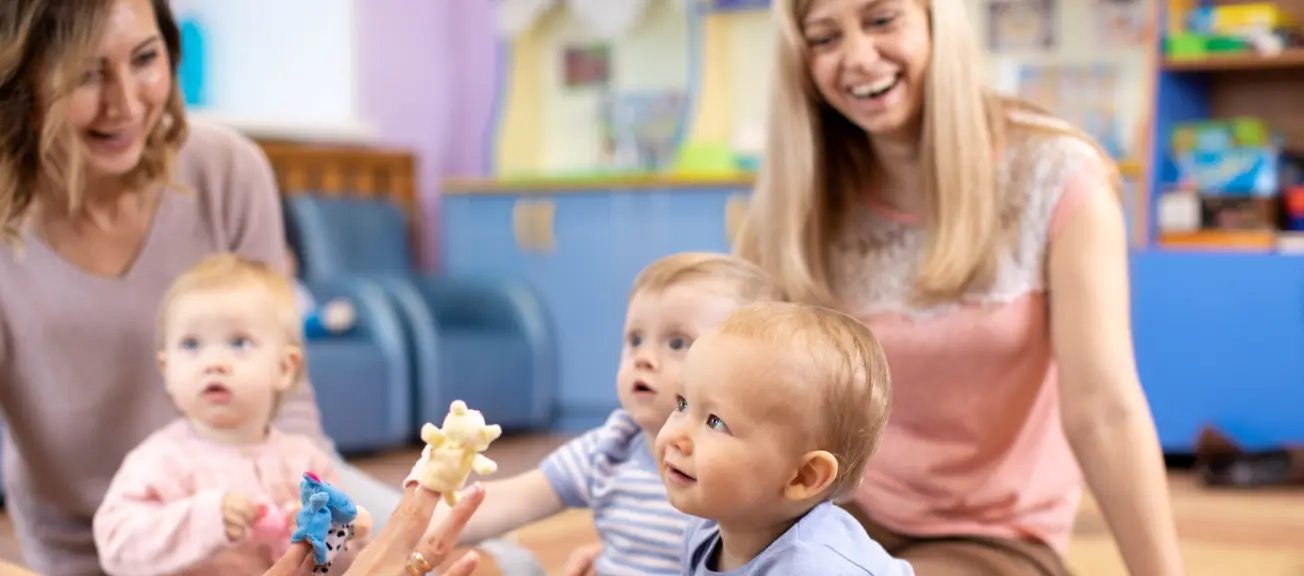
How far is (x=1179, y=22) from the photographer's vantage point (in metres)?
4.11

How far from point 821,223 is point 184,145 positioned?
2.72ft

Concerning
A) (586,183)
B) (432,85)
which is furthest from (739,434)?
(432,85)

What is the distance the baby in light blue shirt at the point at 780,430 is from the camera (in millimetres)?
1099

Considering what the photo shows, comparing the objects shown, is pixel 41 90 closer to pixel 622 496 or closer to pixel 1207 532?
pixel 622 496

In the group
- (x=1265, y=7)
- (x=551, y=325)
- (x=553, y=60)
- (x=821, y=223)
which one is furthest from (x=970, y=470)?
(x=553, y=60)

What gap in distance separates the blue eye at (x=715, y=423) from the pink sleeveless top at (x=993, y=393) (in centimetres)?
59

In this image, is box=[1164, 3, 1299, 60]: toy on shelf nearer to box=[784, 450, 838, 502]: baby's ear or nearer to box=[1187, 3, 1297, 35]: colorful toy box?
box=[1187, 3, 1297, 35]: colorful toy box

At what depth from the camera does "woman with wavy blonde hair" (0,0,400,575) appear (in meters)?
1.60

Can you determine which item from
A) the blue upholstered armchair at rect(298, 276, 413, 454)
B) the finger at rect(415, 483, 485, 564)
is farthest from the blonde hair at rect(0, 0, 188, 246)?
the blue upholstered armchair at rect(298, 276, 413, 454)

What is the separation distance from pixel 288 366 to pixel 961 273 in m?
0.77

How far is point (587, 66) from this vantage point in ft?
17.8

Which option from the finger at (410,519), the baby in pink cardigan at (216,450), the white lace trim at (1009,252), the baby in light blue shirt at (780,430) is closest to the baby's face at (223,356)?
the baby in pink cardigan at (216,450)

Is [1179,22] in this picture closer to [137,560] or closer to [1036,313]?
[1036,313]

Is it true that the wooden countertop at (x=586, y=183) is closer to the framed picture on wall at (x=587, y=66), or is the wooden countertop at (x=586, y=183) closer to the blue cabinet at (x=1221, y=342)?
the framed picture on wall at (x=587, y=66)
